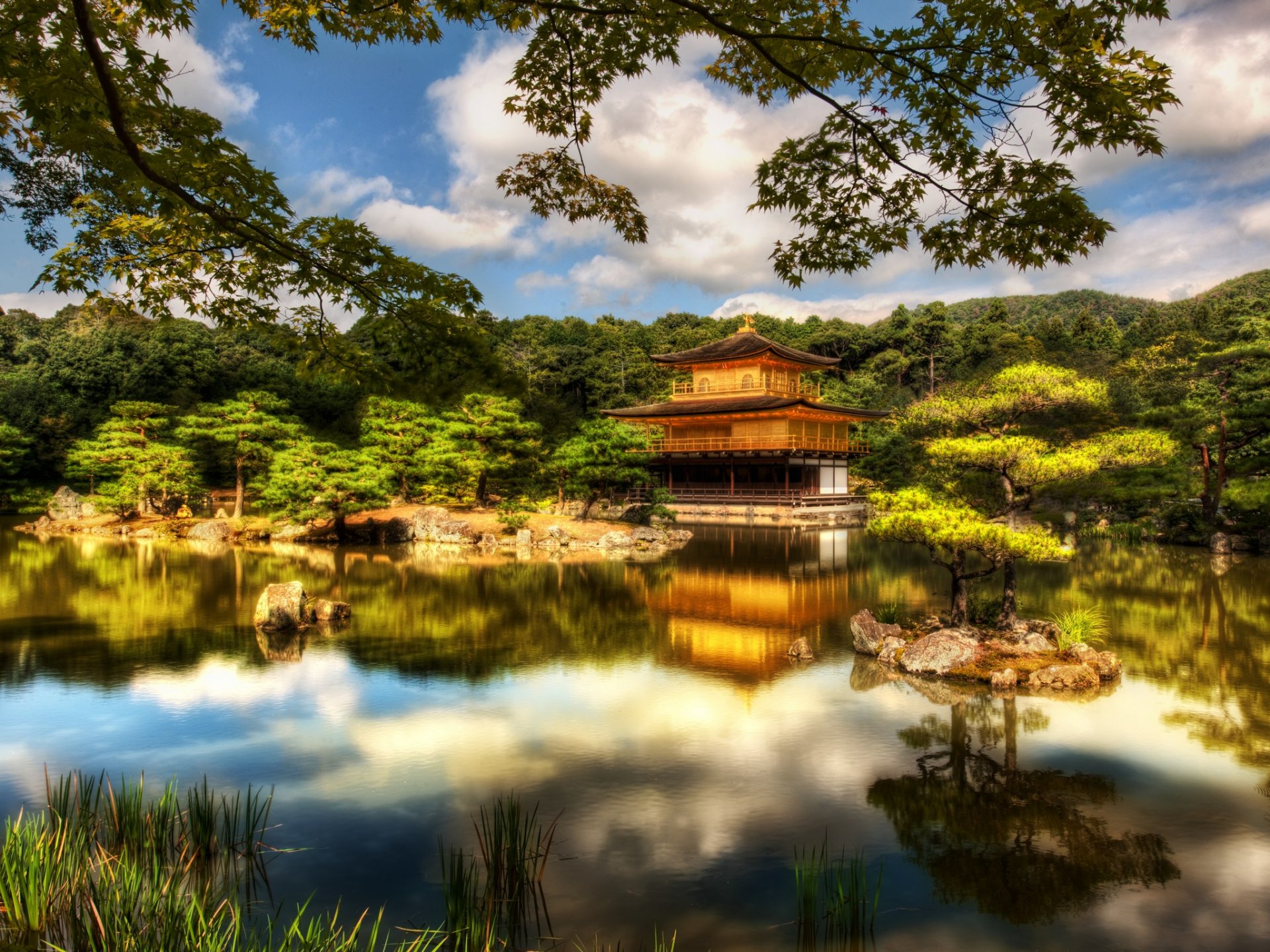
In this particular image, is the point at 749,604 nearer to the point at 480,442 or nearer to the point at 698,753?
the point at 698,753

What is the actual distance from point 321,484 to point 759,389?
18399 millimetres

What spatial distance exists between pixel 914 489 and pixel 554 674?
510 cm

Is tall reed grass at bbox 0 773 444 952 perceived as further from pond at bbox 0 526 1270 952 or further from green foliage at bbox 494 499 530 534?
green foliage at bbox 494 499 530 534

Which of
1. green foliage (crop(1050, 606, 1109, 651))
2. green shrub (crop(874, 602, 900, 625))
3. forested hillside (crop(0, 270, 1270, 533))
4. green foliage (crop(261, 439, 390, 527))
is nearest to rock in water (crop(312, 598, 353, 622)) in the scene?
forested hillside (crop(0, 270, 1270, 533))

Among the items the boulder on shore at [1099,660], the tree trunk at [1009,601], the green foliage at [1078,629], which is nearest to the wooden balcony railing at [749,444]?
the green foliage at [1078,629]

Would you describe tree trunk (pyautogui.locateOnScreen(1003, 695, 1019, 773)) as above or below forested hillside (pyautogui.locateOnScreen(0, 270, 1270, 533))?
below

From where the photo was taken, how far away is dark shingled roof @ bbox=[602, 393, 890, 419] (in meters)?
29.2

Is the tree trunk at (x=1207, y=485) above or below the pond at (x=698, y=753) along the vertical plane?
above

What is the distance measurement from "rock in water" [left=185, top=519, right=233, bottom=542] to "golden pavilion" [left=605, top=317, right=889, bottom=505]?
14.5m

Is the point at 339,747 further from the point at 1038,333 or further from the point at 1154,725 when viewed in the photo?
the point at 1038,333

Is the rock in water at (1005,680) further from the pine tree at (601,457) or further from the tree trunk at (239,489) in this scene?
the tree trunk at (239,489)

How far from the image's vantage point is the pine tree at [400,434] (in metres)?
24.4

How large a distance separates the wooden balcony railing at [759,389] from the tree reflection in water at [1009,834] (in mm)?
26150

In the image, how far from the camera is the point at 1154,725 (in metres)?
6.96
